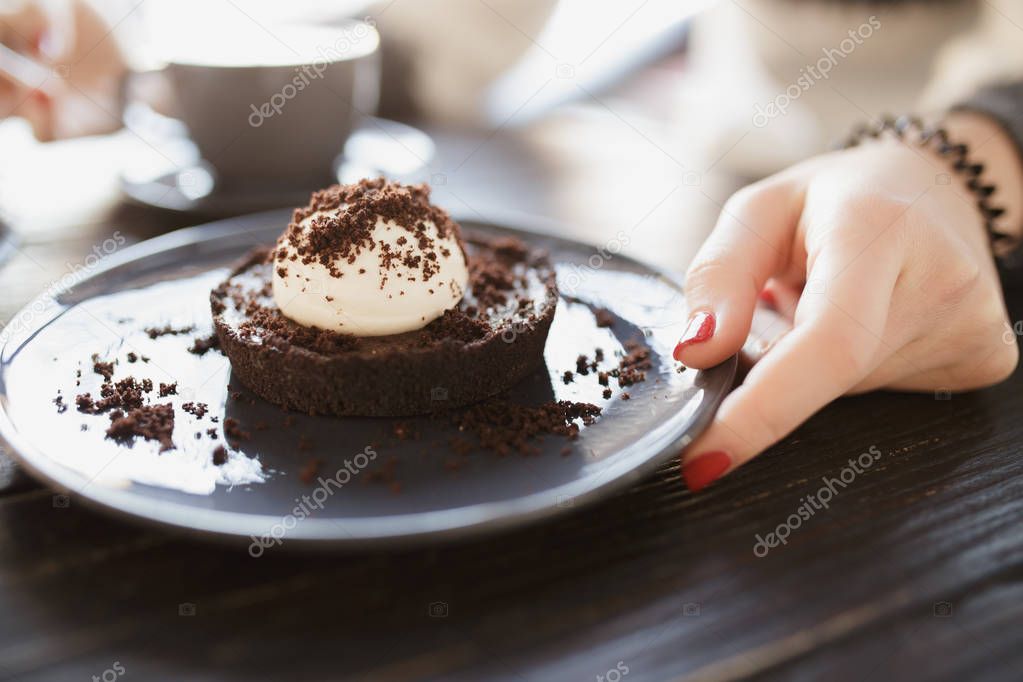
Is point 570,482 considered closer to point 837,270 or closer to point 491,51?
point 837,270

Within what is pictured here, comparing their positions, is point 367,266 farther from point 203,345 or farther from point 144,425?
point 144,425

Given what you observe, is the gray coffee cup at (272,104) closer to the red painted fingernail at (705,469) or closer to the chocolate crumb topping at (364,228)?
the chocolate crumb topping at (364,228)

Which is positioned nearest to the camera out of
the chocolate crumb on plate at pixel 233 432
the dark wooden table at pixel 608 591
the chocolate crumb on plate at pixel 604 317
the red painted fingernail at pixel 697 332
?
the dark wooden table at pixel 608 591

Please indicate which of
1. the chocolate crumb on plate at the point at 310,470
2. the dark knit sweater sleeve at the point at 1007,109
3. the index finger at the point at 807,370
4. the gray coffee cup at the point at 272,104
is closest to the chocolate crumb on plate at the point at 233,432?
the chocolate crumb on plate at the point at 310,470

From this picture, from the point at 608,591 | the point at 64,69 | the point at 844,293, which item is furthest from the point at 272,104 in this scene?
the point at 608,591

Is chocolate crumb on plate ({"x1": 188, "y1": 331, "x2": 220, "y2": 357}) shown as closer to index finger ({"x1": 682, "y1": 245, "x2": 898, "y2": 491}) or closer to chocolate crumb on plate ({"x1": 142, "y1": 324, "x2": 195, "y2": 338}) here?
chocolate crumb on plate ({"x1": 142, "y1": 324, "x2": 195, "y2": 338})

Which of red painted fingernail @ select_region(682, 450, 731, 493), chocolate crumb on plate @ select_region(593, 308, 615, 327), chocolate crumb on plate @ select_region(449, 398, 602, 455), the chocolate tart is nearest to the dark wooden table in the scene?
red painted fingernail @ select_region(682, 450, 731, 493)

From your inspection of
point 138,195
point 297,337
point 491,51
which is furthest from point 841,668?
point 491,51
